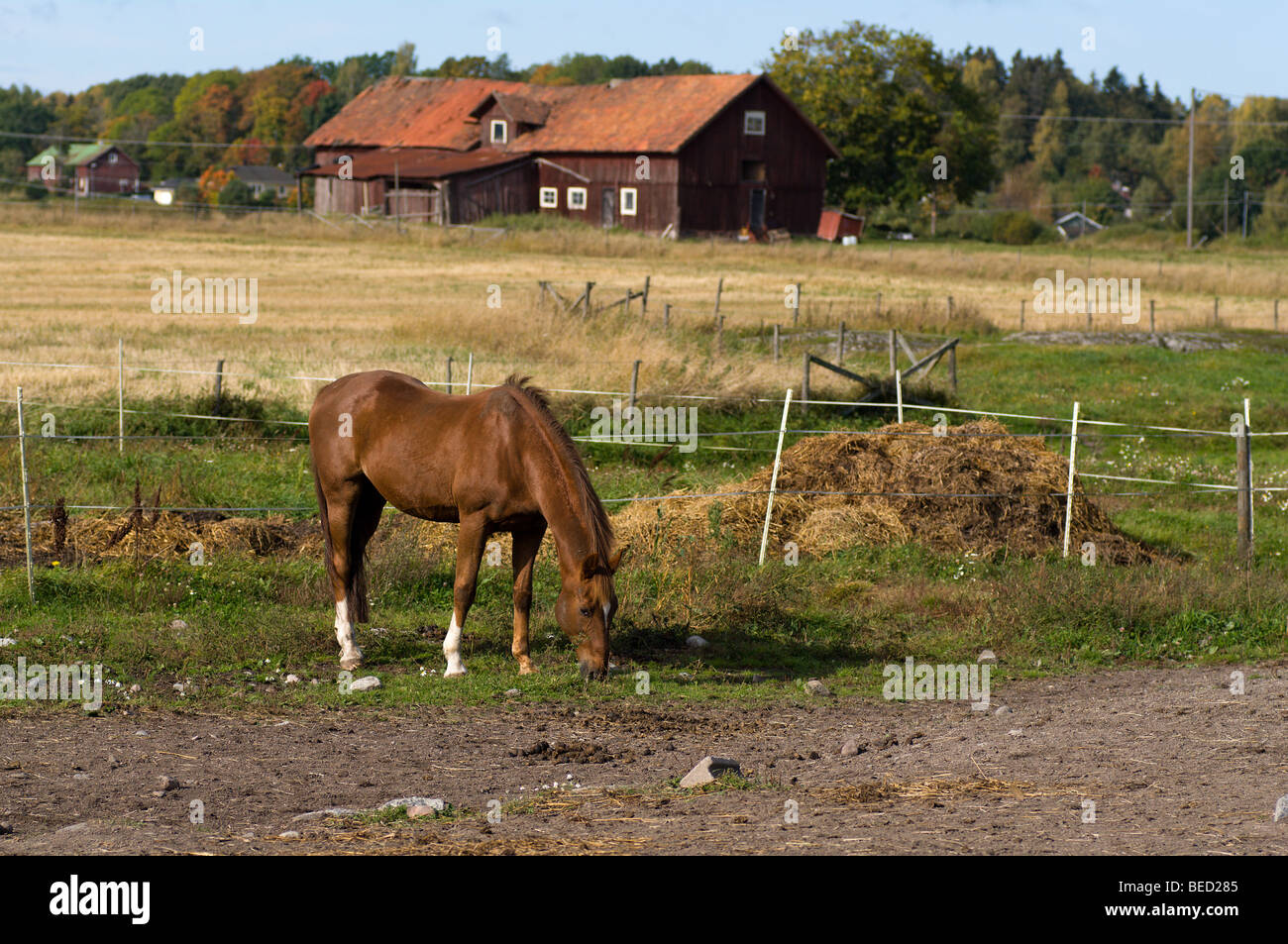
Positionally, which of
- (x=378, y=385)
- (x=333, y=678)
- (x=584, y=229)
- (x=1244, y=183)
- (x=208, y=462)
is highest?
(x=1244, y=183)

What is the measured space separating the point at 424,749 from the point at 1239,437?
350 inches

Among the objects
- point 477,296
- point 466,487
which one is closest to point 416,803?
point 466,487

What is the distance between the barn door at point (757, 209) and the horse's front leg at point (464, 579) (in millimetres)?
55361

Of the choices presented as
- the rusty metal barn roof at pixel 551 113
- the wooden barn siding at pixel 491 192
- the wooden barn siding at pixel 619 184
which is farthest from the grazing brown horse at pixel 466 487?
the wooden barn siding at pixel 491 192

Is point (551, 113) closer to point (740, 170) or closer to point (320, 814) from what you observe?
point (740, 170)

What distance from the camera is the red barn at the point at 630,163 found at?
61438mm

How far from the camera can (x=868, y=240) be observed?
2832 inches

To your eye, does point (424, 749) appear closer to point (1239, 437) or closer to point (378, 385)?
point (378, 385)

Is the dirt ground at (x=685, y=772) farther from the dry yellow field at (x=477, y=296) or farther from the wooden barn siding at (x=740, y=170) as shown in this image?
the wooden barn siding at (x=740, y=170)

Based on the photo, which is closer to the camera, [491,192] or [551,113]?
[491,192]

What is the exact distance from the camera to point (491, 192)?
63.2 metres

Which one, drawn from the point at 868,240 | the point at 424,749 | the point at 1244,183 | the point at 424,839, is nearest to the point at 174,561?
the point at 424,749

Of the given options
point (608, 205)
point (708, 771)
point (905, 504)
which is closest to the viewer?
point (708, 771)

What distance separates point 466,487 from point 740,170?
5524cm
